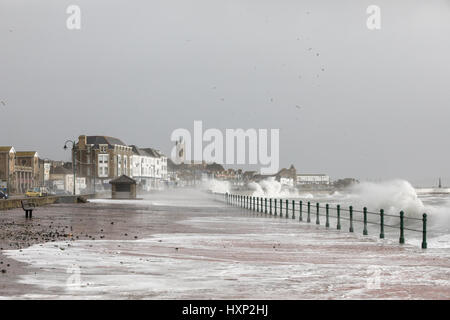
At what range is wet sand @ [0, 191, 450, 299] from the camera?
987 cm

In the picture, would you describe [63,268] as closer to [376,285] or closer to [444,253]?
[376,285]

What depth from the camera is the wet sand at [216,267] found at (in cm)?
987

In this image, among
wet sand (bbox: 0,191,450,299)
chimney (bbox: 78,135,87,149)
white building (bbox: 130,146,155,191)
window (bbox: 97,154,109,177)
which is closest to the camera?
wet sand (bbox: 0,191,450,299)

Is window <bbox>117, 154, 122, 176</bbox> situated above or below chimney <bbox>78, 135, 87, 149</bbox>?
below

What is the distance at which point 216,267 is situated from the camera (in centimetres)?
1288

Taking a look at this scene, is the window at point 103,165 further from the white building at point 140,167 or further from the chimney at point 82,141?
the white building at point 140,167

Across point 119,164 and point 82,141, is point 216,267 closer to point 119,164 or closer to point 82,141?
point 82,141

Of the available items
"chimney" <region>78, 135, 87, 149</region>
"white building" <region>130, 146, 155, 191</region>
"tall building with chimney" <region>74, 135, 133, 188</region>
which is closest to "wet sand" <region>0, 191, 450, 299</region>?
"tall building with chimney" <region>74, 135, 133, 188</region>

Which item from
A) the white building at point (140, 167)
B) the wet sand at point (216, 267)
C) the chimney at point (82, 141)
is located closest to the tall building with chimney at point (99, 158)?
the chimney at point (82, 141)

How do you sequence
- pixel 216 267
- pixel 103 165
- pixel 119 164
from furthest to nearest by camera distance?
1. pixel 119 164
2. pixel 103 165
3. pixel 216 267

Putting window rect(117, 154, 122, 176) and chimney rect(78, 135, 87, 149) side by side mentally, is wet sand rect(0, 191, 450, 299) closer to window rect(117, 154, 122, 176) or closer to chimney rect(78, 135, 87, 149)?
chimney rect(78, 135, 87, 149)

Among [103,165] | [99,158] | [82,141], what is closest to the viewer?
[82,141]

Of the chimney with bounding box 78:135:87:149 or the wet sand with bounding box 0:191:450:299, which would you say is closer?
the wet sand with bounding box 0:191:450:299

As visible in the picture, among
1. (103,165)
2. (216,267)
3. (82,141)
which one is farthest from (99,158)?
(216,267)
